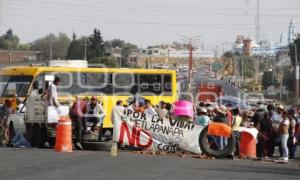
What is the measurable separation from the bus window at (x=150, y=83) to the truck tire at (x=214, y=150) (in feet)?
41.2

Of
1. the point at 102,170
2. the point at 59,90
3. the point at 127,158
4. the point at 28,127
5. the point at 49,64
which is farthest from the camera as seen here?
the point at 49,64

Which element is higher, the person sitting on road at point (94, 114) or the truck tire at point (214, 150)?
the person sitting on road at point (94, 114)

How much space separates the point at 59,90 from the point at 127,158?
36.8 feet

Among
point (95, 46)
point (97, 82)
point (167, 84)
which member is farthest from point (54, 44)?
point (97, 82)

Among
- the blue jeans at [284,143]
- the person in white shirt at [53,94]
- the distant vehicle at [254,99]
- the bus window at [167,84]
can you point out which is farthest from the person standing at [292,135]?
the distant vehicle at [254,99]

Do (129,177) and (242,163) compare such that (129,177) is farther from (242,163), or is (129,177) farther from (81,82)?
(81,82)

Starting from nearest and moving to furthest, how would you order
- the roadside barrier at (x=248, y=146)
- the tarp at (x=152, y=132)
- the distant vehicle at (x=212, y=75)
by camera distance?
the roadside barrier at (x=248, y=146)
the tarp at (x=152, y=132)
the distant vehicle at (x=212, y=75)

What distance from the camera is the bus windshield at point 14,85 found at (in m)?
28.5

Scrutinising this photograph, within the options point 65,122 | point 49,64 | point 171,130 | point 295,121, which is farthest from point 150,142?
point 49,64

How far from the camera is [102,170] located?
594 inches

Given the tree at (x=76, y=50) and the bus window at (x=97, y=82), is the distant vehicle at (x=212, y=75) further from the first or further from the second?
the bus window at (x=97, y=82)

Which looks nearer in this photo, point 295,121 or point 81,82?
point 295,121

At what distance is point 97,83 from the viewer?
102 ft

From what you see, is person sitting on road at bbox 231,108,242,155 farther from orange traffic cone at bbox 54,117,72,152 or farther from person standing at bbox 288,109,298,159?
orange traffic cone at bbox 54,117,72,152
